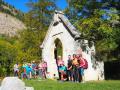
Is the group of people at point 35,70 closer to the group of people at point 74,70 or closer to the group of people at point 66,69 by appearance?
the group of people at point 66,69

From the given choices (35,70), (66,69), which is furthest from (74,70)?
(35,70)

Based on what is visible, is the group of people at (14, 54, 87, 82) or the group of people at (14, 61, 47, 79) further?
the group of people at (14, 61, 47, 79)

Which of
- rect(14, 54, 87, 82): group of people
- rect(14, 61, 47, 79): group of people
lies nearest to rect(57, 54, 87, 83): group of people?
rect(14, 54, 87, 82): group of people

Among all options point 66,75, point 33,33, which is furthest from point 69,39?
point 33,33

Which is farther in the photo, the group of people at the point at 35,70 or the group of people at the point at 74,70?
the group of people at the point at 35,70

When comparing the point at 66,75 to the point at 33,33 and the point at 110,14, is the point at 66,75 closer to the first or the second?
the point at 110,14

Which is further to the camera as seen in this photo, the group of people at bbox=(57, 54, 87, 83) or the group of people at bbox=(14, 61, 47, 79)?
the group of people at bbox=(14, 61, 47, 79)

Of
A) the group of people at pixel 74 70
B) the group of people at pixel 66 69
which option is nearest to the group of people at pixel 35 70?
the group of people at pixel 66 69

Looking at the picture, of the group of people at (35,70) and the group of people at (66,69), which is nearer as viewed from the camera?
Answer: the group of people at (66,69)

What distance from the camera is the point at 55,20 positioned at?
35.1m

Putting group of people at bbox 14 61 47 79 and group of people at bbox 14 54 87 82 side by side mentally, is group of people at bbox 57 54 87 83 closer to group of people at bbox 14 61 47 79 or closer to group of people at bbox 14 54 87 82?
group of people at bbox 14 54 87 82

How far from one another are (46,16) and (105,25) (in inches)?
1169

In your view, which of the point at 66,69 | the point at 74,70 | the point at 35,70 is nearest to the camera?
the point at 74,70

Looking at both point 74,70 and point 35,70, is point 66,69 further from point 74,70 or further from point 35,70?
point 35,70
